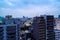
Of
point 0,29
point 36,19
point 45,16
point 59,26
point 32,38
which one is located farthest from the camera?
point 59,26

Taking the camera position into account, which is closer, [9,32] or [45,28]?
[9,32]

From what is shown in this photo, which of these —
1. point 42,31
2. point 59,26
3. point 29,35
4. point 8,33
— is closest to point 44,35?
point 42,31

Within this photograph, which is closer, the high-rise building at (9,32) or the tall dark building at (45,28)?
the high-rise building at (9,32)

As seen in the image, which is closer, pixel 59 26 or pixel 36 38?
pixel 36 38

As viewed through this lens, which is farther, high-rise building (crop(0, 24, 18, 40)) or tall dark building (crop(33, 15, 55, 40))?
tall dark building (crop(33, 15, 55, 40))

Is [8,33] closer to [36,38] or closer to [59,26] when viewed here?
[36,38]

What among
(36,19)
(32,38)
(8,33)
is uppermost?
(36,19)

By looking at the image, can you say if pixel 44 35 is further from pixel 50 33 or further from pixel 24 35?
pixel 24 35

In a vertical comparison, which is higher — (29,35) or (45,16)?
(45,16)

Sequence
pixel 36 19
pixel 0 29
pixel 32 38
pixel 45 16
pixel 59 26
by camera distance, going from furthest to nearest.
→ pixel 59 26 → pixel 32 38 → pixel 36 19 → pixel 45 16 → pixel 0 29
